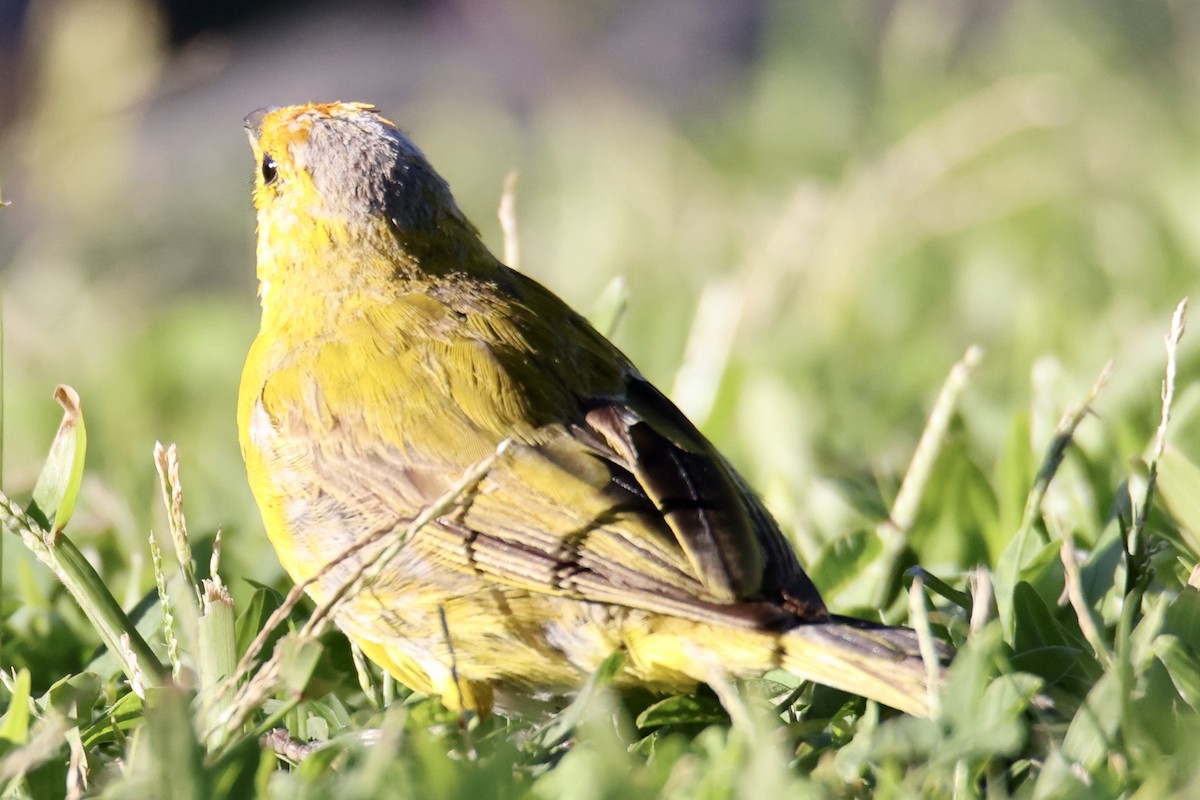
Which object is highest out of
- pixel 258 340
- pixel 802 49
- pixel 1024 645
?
pixel 802 49

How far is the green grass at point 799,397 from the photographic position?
8.01ft

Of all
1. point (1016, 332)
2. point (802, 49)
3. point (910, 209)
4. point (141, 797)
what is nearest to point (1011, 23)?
point (802, 49)

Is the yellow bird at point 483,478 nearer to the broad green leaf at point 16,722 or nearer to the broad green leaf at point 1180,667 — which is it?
the broad green leaf at point 1180,667

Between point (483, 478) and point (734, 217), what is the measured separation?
493 centimetres

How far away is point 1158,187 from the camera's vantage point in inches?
243

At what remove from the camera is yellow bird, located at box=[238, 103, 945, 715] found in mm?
2830

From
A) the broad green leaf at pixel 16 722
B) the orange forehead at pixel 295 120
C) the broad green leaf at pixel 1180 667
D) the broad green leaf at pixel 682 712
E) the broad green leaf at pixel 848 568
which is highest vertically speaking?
the orange forehead at pixel 295 120

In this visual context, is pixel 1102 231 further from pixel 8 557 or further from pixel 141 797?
pixel 141 797

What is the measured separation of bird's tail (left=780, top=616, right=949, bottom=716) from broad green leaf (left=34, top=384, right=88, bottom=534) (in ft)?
4.35

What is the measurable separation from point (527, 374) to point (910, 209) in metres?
3.83

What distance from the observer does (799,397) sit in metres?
4.82

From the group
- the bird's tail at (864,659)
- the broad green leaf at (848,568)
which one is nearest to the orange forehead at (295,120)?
the broad green leaf at (848,568)

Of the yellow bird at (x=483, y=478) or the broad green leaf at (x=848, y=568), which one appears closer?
the yellow bird at (x=483, y=478)

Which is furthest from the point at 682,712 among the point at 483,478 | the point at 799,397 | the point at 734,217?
the point at 734,217
